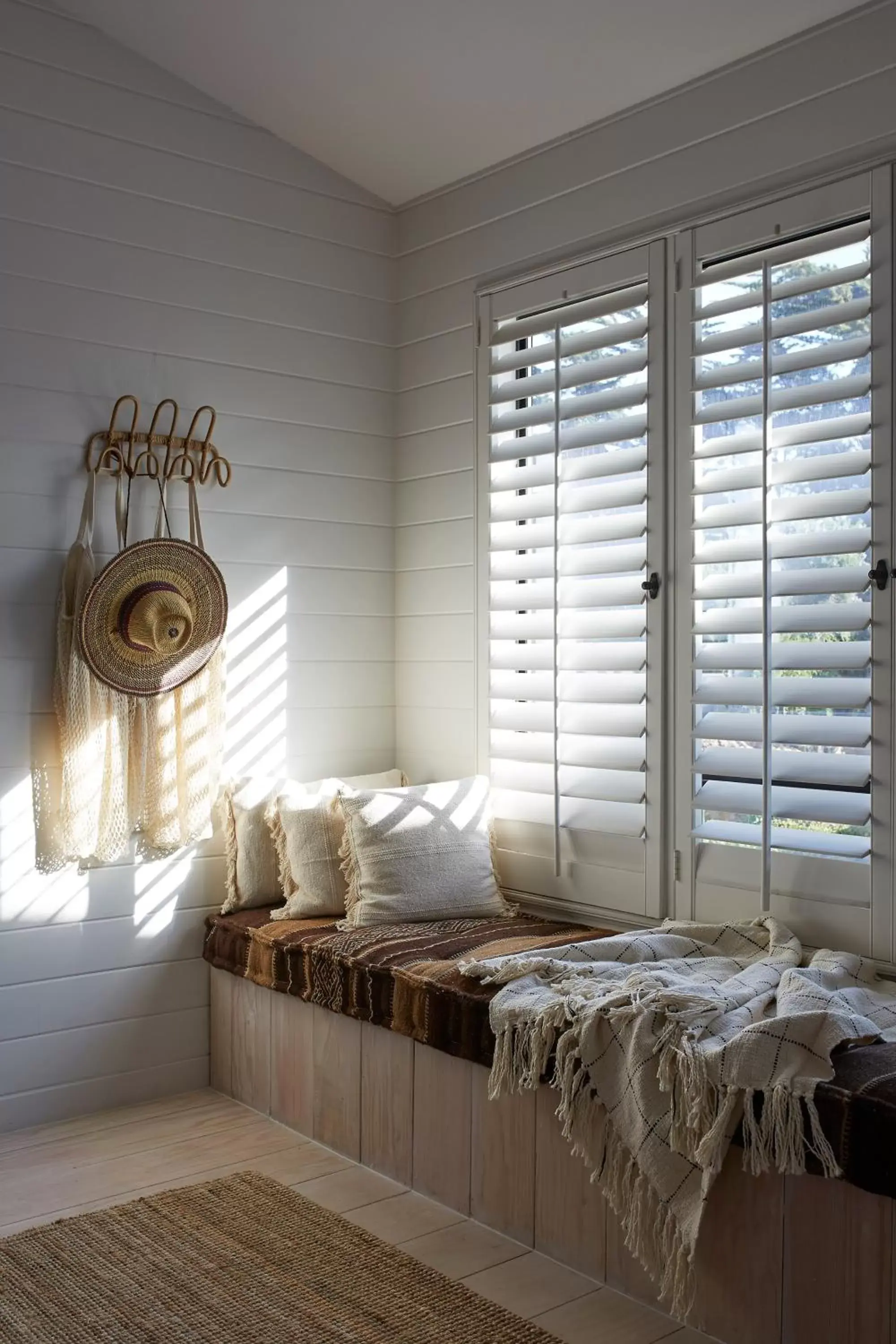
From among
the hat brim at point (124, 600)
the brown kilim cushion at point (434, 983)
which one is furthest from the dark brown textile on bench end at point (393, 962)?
the hat brim at point (124, 600)

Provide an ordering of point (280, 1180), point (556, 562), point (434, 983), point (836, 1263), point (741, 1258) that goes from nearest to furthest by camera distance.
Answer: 1. point (836, 1263)
2. point (741, 1258)
3. point (434, 983)
4. point (280, 1180)
5. point (556, 562)

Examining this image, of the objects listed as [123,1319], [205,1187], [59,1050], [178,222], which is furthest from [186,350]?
[123,1319]

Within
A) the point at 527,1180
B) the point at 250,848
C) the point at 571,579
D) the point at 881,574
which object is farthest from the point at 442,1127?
the point at 881,574

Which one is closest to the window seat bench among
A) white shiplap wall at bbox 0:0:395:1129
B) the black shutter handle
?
white shiplap wall at bbox 0:0:395:1129

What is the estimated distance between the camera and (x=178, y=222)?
129 inches

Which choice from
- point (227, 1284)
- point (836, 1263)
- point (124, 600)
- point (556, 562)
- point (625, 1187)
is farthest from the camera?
point (556, 562)

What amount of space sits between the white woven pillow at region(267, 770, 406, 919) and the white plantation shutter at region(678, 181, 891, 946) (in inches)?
36.5

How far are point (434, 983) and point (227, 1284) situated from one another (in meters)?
0.68

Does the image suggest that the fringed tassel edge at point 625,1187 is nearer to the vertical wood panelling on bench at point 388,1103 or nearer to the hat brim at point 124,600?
the vertical wood panelling on bench at point 388,1103

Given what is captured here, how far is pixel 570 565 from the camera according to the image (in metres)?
3.13

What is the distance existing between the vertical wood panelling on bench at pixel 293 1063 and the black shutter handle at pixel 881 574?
5.25ft

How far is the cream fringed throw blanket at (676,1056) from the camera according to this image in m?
1.98

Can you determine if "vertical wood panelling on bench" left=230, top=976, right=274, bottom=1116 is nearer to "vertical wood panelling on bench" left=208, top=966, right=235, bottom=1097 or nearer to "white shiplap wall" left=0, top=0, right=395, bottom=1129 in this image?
"vertical wood panelling on bench" left=208, top=966, right=235, bottom=1097

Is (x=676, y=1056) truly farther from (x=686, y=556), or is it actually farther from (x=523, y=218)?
(x=523, y=218)
